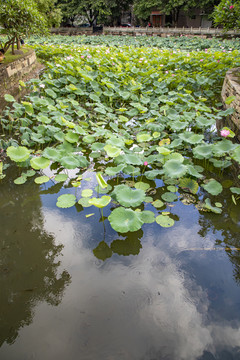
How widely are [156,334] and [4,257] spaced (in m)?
1.22

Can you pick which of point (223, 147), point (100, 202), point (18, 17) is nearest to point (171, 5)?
point (18, 17)

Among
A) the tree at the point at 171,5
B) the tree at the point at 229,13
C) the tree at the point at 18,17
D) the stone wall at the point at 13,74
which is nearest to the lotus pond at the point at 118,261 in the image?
the stone wall at the point at 13,74

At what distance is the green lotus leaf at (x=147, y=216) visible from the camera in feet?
6.92

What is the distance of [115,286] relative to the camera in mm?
1642

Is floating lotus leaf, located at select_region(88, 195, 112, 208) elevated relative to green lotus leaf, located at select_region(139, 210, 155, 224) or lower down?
elevated

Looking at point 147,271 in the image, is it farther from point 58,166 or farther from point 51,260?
point 58,166

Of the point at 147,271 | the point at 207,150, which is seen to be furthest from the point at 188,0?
the point at 147,271

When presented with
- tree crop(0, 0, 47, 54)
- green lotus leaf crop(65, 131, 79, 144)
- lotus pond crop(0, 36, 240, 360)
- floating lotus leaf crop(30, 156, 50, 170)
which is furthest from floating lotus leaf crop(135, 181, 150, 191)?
tree crop(0, 0, 47, 54)

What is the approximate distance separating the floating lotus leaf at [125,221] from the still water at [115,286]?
24 cm

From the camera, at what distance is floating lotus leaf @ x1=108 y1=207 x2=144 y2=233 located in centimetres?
177

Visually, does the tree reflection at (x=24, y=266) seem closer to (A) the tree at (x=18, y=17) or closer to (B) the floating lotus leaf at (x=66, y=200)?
(B) the floating lotus leaf at (x=66, y=200)

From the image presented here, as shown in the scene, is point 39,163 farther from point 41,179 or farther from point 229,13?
point 229,13

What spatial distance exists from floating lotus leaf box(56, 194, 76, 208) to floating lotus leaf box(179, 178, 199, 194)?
1.14m

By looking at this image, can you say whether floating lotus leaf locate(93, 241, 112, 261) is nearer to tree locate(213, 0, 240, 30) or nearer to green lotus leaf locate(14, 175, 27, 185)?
green lotus leaf locate(14, 175, 27, 185)
